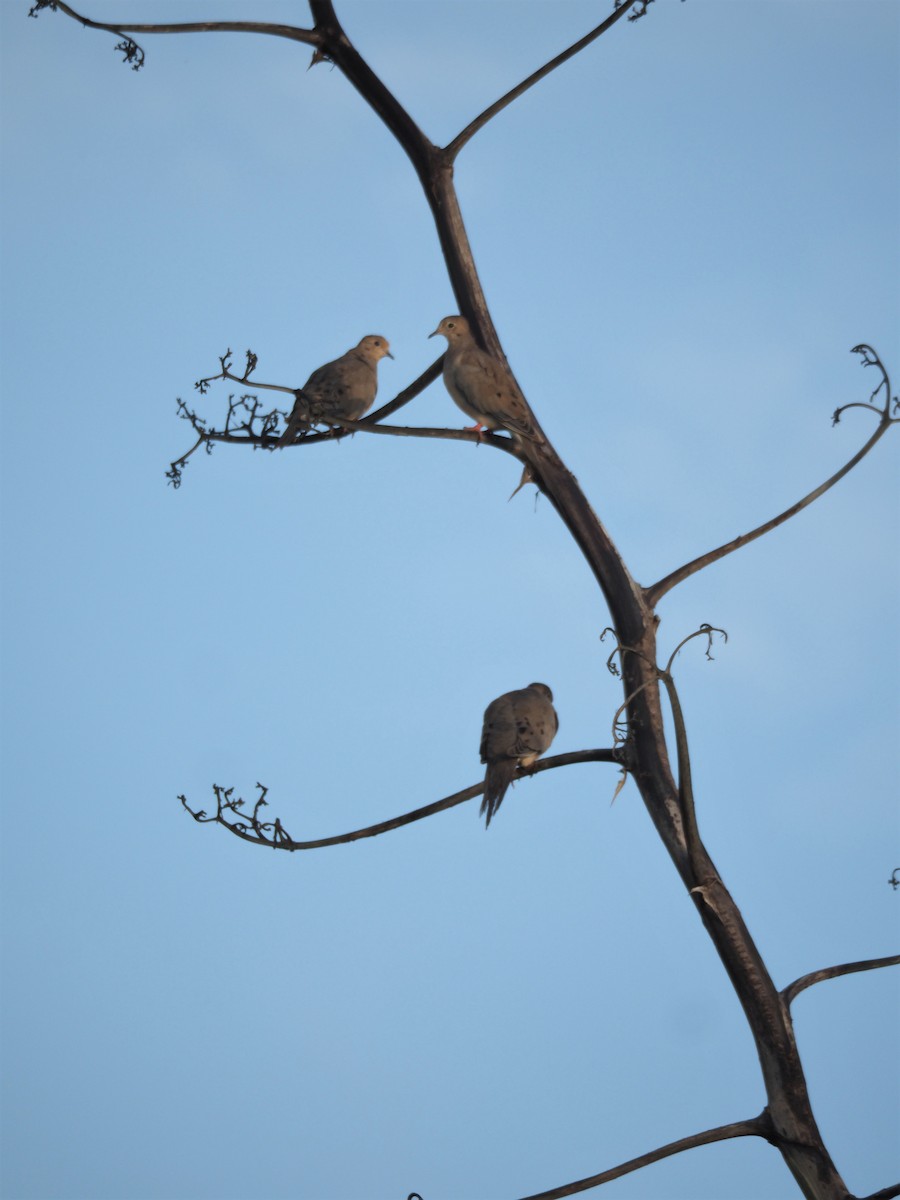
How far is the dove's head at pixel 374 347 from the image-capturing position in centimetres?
780

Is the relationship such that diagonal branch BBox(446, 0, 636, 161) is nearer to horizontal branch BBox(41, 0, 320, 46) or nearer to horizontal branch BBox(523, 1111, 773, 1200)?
horizontal branch BBox(41, 0, 320, 46)

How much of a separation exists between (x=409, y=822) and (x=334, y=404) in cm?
324

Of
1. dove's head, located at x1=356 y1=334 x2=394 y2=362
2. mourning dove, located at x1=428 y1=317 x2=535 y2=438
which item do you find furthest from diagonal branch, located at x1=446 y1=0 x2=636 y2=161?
dove's head, located at x1=356 y1=334 x2=394 y2=362

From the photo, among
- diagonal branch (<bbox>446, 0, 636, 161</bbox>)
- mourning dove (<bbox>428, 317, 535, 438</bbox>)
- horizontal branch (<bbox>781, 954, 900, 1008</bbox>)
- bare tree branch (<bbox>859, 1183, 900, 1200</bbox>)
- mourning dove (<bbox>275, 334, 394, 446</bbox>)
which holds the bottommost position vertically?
bare tree branch (<bbox>859, 1183, 900, 1200</bbox>)

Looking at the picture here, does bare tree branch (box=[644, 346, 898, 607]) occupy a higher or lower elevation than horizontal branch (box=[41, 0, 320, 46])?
lower

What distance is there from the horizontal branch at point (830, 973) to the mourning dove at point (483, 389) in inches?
76.9

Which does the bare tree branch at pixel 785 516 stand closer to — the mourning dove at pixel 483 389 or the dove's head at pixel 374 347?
the mourning dove at pixel 483 389

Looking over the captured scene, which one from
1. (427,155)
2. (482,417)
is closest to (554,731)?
(482,417)

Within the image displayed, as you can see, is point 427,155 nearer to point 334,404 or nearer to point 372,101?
point 372,101

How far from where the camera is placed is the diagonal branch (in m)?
4.85

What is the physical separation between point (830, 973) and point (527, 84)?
10.5ft

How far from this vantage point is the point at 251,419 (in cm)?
485

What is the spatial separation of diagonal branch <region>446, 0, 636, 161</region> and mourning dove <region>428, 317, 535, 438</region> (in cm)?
62

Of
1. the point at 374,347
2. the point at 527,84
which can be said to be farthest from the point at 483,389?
the point at 374,347
